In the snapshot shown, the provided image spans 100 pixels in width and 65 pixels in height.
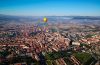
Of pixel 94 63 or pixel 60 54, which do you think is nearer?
pixel 94 63

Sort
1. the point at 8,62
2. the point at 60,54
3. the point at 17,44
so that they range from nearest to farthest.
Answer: the point at 8,62 → the point at 60,54 → the point at 17,44

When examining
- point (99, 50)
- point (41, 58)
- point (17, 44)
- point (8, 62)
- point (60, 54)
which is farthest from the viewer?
point (17, 44)

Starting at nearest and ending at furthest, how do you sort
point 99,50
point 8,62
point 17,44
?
1. point 8,62
2. point 99,50
3. point 17,44

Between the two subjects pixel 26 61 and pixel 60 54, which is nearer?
pixel 26 61

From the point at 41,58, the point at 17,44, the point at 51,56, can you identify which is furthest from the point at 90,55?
the point at 17,44

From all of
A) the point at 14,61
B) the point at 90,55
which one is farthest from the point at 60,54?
the point at 14,61

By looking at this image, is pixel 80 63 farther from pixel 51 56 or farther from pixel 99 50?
pixel 99 50

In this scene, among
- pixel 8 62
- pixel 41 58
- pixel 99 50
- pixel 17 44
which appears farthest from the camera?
pixel 17 44

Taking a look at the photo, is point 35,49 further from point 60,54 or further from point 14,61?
point 14,61
